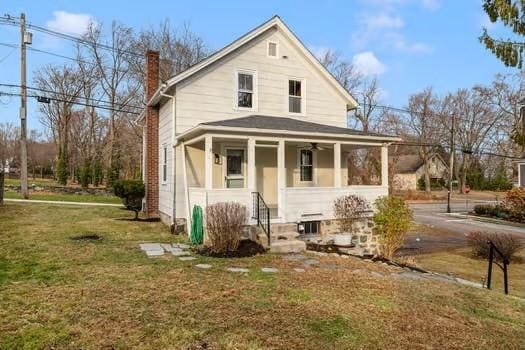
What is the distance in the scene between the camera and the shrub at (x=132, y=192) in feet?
45.9

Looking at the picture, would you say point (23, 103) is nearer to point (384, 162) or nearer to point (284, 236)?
point (284, 236)

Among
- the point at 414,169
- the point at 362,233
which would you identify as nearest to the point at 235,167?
the point at 362,233

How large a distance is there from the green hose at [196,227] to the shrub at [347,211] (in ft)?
13.9

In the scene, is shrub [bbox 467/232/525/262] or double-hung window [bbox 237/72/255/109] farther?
double-hung window [bbox 237/72/255/109]

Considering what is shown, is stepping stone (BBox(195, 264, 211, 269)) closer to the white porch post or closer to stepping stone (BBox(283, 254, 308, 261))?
stepping stone (BBox(283, 254, 308, 261))

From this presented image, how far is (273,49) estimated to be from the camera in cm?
1362

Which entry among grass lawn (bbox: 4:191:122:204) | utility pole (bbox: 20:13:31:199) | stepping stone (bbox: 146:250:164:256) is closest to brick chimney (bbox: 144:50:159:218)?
stepping stone (bbox: 146:250:164:256)

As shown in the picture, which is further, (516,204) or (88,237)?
(516,204)

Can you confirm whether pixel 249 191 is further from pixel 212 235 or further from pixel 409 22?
pixel 409 22

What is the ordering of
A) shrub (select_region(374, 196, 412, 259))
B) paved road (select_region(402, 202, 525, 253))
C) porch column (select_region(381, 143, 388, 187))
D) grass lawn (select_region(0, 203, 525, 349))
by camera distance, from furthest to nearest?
paved road (select_region(402, 202, 525, 253))
porch column (select_region(381, 143, 388, 187))
shrub (select_region(374, 196, 412, 259))
grass lawn (select_region(0, 203, 525, 349))

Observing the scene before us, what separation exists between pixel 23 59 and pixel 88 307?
Answer: 2084 centimetres

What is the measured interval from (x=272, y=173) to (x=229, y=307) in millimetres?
8348

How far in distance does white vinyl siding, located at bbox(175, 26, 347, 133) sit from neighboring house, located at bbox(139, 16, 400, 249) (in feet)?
0.11

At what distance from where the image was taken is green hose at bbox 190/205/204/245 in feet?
31.4
